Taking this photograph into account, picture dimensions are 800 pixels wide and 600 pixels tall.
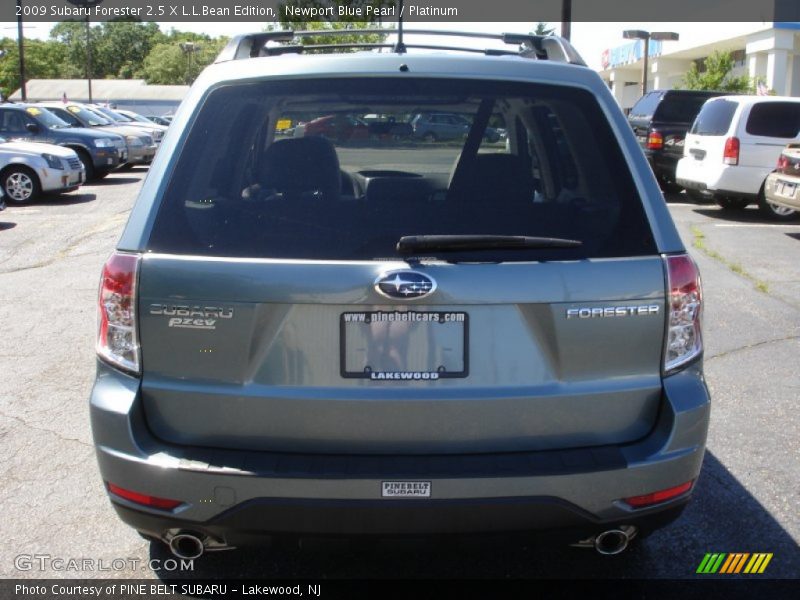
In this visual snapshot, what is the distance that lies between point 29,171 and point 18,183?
11.5 inches

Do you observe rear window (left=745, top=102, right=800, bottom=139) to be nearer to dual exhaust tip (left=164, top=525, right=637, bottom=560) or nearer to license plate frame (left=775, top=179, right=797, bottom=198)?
license plate frame (left=775, top=179, right=797, bottom=198)

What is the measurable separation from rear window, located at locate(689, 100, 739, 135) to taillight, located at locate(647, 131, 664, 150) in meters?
1.75

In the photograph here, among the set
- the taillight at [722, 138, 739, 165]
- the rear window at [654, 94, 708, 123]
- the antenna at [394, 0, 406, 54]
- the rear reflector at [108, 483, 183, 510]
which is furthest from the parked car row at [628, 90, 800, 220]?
the rear reflector at [108, 483, 183, 510]

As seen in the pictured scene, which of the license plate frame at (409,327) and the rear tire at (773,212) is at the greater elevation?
the license plate frame at (409,327)

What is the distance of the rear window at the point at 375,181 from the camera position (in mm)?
2830

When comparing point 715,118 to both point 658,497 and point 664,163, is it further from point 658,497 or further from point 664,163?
point 658,497

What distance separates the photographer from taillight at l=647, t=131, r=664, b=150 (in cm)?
1736

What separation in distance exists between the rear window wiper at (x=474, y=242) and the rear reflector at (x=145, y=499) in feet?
3.41

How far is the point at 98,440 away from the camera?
9.66 feet

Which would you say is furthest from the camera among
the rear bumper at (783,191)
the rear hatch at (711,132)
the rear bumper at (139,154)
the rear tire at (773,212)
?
the rear bumper at (139,154)

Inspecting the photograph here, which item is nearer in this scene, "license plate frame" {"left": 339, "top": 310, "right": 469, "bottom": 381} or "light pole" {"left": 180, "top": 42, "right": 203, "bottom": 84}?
"license plate frame" {"left": 339, "top": 310, "right": 469, "bottom": 381}

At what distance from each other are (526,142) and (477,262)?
1.15 meters

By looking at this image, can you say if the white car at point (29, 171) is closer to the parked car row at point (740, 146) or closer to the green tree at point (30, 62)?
the parked car row at point (740, 146)

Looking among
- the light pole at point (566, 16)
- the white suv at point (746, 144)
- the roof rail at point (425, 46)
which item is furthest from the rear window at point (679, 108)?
the roof rail at point (425, 46)
